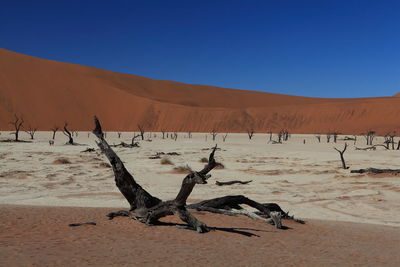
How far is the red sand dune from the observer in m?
82.3

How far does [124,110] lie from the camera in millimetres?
92562

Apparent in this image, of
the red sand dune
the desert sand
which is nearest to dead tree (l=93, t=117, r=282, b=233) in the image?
the desert sand

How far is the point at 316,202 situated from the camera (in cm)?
1112

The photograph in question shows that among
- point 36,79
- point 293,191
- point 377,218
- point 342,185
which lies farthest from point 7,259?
point 36,79

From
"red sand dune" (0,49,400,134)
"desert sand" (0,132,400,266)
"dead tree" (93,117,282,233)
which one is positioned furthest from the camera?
"red sand dune" (0,49,400,134)

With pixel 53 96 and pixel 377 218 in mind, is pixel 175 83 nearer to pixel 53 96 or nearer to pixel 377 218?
pixel 53 96

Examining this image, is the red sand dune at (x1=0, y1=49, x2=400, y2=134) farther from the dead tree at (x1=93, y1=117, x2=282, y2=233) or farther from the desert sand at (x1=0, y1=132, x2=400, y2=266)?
the dead tree at (x1=93, y1=117, x2=282, y2=233)

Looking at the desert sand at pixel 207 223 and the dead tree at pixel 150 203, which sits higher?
the dead tree at pixel 150 203

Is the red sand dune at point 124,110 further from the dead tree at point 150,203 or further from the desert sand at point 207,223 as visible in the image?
the dead tree at point 150,203

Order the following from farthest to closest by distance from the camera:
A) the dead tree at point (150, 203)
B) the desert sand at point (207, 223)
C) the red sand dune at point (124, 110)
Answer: the red sand dune at point (124, 110) → the dead tree at point (150, 203) → the desert sand at point (207, 223)

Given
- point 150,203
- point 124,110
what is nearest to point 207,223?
point 150,203

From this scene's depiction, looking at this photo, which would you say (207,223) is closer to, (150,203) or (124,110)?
(150,203)

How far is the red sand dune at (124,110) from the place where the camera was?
82312 mm

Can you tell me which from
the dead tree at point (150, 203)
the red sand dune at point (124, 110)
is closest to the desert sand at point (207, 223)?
the dead tree at point (150, 203)
